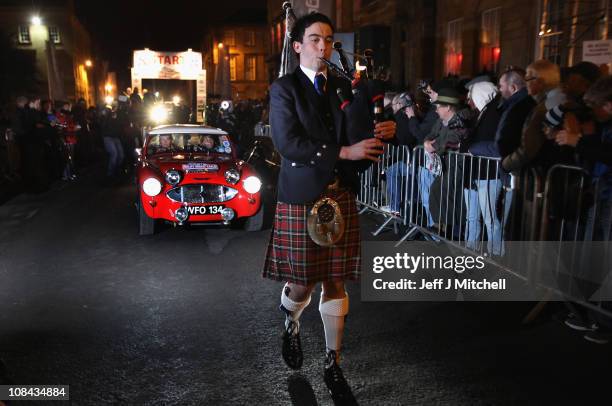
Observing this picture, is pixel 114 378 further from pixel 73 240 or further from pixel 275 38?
pixel 275 38

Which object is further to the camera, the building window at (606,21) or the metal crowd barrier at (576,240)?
the building window at (606,21)

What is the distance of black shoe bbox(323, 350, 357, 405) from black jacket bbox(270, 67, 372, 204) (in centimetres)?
101

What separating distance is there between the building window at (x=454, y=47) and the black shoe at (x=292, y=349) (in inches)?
551

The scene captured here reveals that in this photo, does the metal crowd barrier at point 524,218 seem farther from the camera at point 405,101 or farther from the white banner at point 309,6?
the white banner at point 309,6

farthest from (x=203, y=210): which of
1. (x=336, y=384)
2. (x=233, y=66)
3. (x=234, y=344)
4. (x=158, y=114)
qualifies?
(x=233, y=66)

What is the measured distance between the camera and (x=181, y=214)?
7.02 metres

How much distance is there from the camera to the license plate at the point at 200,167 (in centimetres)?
717

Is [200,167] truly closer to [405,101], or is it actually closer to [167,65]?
[405,101]

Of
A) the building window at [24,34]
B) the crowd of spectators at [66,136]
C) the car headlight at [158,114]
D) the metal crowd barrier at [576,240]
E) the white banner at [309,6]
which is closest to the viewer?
the metal crowd barrier at [576,240]

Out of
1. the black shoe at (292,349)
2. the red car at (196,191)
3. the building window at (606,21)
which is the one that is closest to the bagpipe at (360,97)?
the black shoe at (292,349)

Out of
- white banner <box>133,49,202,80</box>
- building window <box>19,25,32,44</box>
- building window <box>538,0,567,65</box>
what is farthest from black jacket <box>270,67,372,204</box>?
building window <box>19,25,32,44</box>

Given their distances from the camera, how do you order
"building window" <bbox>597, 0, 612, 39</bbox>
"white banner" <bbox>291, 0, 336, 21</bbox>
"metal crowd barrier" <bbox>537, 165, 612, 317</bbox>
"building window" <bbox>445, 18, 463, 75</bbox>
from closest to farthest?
"metal crowd barrier" <bbox>537, 165, 612, 317</bbox>, "white banner" <bbox>291, 0, 336, 21</bbox>, "building window" <bbox>597, 0, 612, 39</bbox>, "building window" <bbox>445, 18, 463, 75</bbox>

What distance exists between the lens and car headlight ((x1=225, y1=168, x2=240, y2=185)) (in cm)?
723

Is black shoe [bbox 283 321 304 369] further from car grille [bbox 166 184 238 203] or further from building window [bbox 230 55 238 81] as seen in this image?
building window [bbox 230 55 238 81]
